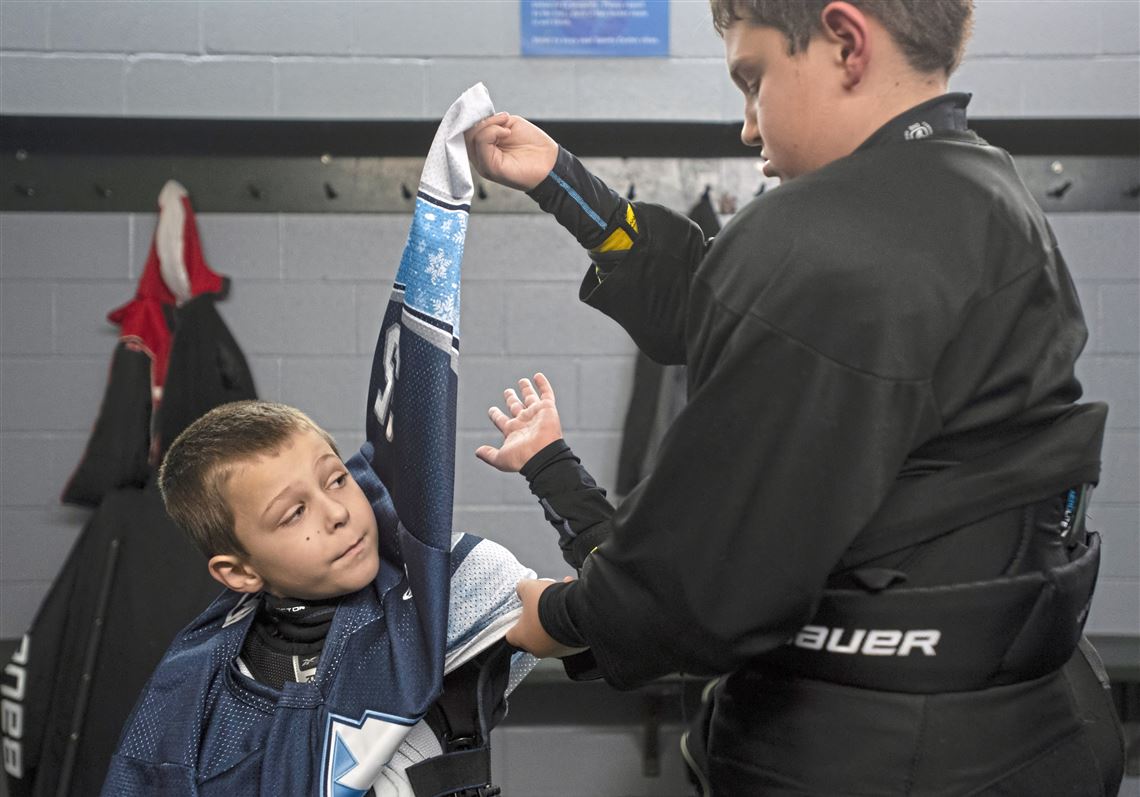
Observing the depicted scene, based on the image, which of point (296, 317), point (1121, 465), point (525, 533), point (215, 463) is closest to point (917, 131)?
point (215, 463)

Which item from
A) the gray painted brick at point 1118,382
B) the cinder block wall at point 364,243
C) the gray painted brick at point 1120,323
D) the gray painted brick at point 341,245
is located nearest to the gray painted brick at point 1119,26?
the cinder block wall at point 364,243

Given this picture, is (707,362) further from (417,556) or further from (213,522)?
(213,522)

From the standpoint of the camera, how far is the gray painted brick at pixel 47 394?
2.82 meters

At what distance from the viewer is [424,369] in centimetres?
125

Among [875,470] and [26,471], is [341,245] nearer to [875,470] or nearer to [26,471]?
[26,471]

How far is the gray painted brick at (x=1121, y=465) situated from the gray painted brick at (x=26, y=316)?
2.87 meters

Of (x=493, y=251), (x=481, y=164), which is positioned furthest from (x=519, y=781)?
(x=481, y=164)

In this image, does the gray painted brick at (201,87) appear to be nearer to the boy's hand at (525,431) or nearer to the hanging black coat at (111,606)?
the hanging black coat at (111,606)

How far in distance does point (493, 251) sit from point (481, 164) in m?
1.50

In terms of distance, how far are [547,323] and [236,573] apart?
1604 mm

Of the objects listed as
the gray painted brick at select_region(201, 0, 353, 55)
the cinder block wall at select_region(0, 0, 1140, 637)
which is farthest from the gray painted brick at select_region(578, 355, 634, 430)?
the gray painted brick at select_region(201, 0, 353, 55)

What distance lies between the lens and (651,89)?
2799 mm

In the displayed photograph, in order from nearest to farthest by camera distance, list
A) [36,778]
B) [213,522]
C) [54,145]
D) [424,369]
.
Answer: [424,369] < [213,522] < [36,778] < [54,145]

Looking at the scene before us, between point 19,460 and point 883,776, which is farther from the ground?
point 883,776
